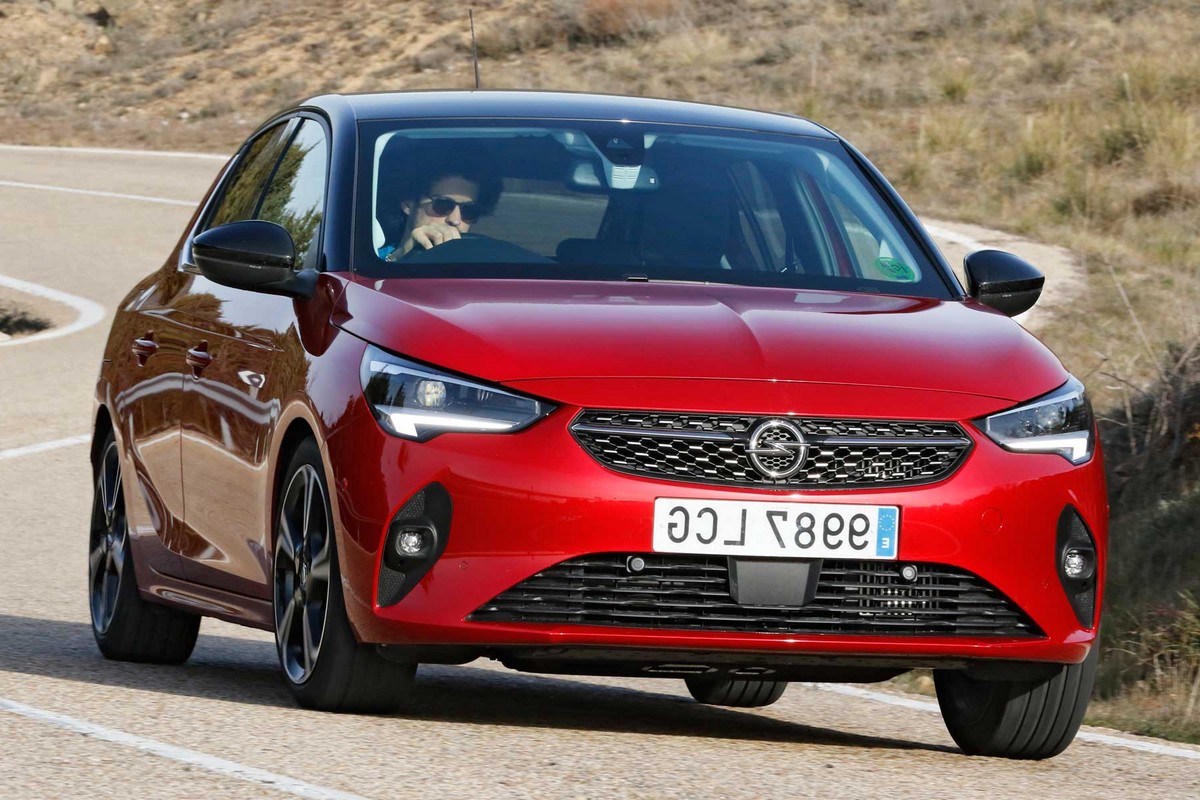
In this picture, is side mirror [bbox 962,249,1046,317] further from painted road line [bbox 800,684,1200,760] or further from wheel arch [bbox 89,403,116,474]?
wheel arch [bbox 89,403,116,474]

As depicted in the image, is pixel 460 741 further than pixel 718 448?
Yes

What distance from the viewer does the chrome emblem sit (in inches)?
210

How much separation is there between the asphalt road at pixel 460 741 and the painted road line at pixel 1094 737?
2cm

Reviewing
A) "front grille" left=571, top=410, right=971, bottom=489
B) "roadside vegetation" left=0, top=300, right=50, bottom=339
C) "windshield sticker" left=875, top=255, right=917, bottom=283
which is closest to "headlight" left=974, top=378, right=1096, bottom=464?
"front grille" left=571, top=410, right=971, bottom=489

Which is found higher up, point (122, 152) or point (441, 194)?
point (441, 194)

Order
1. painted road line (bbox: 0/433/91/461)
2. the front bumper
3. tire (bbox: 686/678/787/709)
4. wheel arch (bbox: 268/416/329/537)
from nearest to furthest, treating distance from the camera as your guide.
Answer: the front bumper
wheel arch (bbox: 268/416/329/537)
tire (bbox: 686/678/787/709)
painted road line (bbox: 0/433/91/461)

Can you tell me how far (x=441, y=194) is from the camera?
6.44m

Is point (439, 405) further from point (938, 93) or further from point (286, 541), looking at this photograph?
point (938, 93)

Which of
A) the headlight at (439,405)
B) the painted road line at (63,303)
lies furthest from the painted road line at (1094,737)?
the painted road line at (63,303)

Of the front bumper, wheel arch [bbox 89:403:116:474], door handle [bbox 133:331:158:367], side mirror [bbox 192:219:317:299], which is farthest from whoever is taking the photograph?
wheel arch [bbox 89:403:116:474]

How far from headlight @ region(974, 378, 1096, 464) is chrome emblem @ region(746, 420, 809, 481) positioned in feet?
1.57

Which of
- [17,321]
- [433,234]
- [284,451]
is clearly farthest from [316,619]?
[17,321]

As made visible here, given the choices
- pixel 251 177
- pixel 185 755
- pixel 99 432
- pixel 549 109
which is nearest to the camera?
pixel 185 755

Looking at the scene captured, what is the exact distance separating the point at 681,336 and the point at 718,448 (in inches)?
14.9
